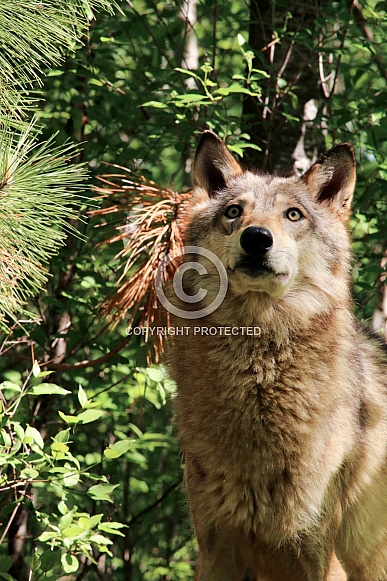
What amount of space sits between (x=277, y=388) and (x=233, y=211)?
0.94 metres

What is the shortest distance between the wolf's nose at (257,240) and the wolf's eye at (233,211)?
34 centimetres

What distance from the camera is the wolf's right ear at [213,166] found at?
13.4 feet

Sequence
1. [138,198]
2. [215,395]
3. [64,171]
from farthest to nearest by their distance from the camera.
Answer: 1. [138,198]
2. [215,395]
3. [64,171]

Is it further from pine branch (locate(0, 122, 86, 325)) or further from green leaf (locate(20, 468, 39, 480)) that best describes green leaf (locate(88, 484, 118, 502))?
pine branch (locate(0, 122, 86, 325))

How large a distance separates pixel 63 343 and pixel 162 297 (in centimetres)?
193

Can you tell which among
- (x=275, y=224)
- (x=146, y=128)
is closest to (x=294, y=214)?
(x=275, y=224)

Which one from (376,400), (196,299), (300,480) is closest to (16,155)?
(196,299)

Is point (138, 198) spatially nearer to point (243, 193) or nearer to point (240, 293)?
point (243, 193)

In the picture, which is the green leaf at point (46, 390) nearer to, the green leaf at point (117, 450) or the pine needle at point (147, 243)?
the green leaf at point (117, 450)

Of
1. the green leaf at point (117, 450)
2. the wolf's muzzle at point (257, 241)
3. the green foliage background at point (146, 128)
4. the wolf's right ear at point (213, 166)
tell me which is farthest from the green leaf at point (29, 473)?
the wolf's right ear at point (213, 166)

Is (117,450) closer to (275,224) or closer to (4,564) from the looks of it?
(4,564)

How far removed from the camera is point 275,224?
3.61m

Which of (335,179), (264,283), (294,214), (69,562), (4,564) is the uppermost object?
(335,179)

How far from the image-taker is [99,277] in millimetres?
5438
